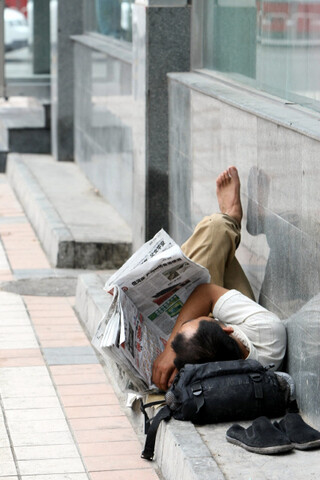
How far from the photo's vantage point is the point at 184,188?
279 inches

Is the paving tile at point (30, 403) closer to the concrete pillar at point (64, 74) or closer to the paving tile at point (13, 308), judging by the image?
the paving tile at point (13, 308)

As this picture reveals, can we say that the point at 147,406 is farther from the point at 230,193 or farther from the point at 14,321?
the point at 14,321

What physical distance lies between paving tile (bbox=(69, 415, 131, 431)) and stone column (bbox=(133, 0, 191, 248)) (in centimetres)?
256

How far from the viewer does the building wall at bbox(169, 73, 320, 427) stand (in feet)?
15.1

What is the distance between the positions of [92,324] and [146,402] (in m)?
1.62

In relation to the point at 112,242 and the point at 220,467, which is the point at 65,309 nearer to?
the point at 112,242

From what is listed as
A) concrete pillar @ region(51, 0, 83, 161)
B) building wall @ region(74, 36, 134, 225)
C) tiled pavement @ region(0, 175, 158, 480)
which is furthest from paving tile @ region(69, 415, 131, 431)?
concrete pillar @ region(51, 0, 83, 161)

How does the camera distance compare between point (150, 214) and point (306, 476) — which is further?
point (150, 214)

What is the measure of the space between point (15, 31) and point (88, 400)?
1101 centimetres

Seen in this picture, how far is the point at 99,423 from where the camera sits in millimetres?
5188

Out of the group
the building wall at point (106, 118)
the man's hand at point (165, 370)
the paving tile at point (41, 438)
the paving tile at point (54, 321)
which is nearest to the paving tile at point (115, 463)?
the paving tile at point (41, 438)

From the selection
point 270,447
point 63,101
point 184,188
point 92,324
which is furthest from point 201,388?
point 63,101

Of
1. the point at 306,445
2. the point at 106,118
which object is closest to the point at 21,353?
the point at 306,445

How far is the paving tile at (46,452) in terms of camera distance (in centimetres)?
477
